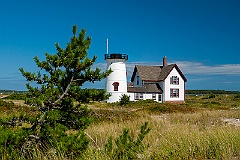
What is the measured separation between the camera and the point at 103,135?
28.7 feet

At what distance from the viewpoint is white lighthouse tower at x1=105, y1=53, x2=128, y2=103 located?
3881 centimetres

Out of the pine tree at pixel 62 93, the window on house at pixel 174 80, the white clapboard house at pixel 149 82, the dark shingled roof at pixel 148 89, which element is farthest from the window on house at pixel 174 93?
the pine tree at pixel 62 93

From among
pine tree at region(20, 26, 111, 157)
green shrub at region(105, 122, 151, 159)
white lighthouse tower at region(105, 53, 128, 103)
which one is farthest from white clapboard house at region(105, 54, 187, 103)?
green shrub at region(105, 122, 151, 159)

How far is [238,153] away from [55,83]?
13.3 ft

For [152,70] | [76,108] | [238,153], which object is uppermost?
[152,70]

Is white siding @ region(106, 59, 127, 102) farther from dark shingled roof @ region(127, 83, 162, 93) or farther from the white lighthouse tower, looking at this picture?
dark shingled roof @ region(127, 83, 162, 93)

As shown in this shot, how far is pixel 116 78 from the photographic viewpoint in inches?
1533

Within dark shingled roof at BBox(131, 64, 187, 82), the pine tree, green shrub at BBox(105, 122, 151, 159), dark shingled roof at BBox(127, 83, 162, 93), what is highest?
dark shingled roof at BBox(131, 64, 187, 82)

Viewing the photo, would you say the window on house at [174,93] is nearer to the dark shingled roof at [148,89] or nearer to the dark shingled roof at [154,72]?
the dark shingled roof at [148,89]

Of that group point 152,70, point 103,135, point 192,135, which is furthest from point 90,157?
point 152,70

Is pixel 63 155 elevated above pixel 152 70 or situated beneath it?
situated beneath

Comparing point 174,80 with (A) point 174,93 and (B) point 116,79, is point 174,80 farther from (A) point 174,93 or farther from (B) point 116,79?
(B) point 116,79

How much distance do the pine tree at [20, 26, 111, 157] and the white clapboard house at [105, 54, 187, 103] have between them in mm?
31810

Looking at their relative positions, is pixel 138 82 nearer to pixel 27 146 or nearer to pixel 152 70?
pixel 152 70
